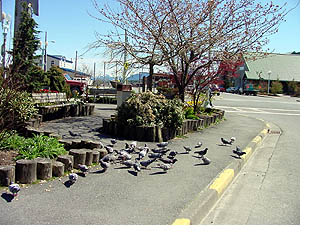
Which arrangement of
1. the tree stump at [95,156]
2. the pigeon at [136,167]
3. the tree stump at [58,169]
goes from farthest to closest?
the tree stump at [95,156]
the pigeon at [136,167]
the tree stump at [58,169]

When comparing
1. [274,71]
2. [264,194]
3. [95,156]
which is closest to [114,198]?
[95,156]

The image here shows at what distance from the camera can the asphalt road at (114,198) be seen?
147 inches

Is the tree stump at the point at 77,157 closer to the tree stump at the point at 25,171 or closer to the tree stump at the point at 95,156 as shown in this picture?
the tree stump at the point at 95,156

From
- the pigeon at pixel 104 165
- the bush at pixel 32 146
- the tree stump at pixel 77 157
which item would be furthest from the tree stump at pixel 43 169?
the pigeon at pixel 104 165

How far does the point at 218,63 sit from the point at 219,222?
9600 mm

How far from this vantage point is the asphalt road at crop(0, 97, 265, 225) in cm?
374

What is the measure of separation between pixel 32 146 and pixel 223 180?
3191 millimetres

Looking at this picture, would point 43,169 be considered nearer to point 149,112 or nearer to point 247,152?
point 149,112

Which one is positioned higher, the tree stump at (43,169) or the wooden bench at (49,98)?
the wooden bench at (49,98)

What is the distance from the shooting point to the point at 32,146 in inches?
217

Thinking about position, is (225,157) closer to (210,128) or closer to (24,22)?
(210,128)

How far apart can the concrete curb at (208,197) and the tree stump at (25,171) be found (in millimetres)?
2104
